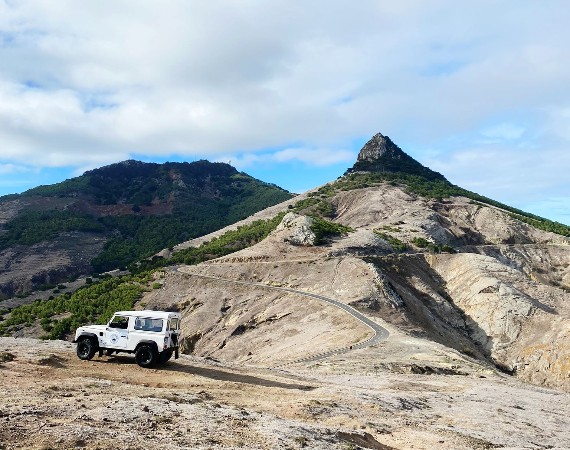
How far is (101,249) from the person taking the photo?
141750 millimetres

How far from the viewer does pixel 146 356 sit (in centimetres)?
2139

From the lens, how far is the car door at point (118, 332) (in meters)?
21.5

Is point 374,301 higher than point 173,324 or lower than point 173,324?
higher

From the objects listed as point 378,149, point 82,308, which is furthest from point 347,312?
point 378,149

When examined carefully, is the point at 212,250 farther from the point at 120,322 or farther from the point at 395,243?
the point at 120,322

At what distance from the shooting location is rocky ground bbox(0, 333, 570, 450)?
11.8 m

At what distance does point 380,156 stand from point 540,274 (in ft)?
269

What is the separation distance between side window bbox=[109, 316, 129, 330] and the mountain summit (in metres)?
132

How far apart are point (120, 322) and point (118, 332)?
0.46 metres

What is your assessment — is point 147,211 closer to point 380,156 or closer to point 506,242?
point 380,156

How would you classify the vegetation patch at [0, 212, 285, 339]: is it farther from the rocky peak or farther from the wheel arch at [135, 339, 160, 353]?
the rocky peak

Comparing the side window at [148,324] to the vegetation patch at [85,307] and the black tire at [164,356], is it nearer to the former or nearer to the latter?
the black tire at [164,356]

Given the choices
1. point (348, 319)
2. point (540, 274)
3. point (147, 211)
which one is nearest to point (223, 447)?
point (348, 319)

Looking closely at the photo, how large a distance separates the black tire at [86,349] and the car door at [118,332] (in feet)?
2.61
